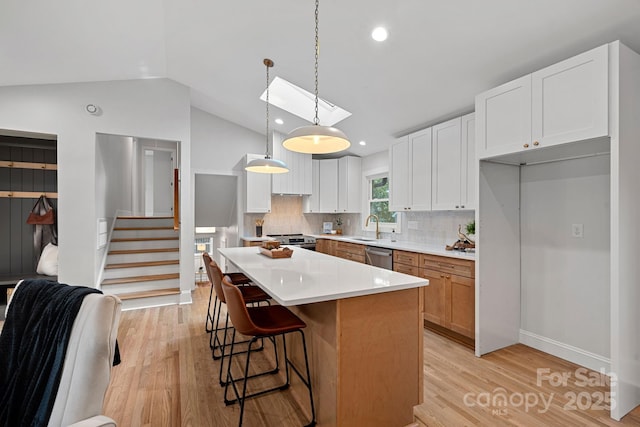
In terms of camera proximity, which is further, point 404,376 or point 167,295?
point 167,295

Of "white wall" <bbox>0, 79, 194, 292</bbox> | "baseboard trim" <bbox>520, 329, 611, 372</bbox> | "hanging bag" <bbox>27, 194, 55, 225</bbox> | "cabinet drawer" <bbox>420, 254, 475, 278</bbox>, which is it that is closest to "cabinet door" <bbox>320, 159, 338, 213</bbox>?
"cabinet drawer" <bbox>420, 254, 475, 278</bbox>

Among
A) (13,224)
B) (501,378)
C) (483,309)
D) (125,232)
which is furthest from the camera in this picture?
(125,232)

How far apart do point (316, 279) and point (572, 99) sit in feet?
7.07

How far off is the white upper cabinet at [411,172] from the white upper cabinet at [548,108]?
998mm

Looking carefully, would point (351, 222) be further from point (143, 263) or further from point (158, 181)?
point (158, 181)

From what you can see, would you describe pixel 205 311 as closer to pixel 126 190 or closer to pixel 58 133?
pixel 58 133

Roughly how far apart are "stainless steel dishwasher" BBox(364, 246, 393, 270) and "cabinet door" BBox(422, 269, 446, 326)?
53 centimetres

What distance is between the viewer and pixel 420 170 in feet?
12.6

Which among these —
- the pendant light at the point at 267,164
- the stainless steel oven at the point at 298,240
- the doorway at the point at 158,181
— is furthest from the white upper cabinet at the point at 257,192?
the doorway at the point at 158,181

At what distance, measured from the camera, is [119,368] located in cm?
258

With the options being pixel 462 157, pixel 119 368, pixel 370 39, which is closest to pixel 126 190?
pixel 119 368

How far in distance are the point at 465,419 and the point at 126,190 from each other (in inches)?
268

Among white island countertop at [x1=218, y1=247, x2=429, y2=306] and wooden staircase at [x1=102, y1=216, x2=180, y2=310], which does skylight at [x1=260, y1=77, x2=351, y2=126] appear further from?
wooden staircase at [x1=102, y1=216, x2=180, y2=310]

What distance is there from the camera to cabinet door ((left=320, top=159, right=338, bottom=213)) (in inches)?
221
